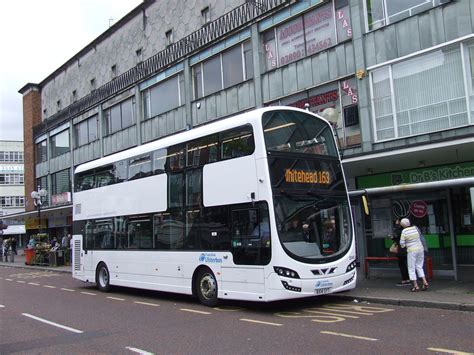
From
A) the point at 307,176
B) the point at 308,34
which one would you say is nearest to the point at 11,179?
the point at 308,34

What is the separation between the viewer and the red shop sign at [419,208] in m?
15.4

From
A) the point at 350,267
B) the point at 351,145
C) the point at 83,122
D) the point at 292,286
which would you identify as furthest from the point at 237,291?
the point at 83,122

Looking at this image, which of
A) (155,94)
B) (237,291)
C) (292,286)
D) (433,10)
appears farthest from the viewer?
(155,94)

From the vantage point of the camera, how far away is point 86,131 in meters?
35.8

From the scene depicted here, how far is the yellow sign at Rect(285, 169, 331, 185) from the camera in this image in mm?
10266

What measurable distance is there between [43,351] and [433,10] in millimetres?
13646

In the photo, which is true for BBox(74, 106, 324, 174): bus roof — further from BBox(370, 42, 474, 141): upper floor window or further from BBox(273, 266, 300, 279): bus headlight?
BBox(370, 42, 474, 141): upper floor window

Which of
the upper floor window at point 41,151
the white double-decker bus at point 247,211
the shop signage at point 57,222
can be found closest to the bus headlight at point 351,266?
the white double-decker bus at point 247,211

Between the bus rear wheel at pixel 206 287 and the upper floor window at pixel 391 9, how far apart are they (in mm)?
10221

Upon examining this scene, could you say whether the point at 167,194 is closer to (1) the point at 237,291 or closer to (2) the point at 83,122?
(1) the point at 237,291

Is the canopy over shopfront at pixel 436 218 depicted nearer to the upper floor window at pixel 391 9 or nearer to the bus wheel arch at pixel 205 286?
the bus wheel arch at pixel 205 286

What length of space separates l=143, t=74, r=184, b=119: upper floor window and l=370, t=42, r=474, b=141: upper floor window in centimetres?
1214

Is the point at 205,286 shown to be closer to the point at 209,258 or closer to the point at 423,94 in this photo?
the point at 209,258

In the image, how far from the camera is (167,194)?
1261 centimetres
